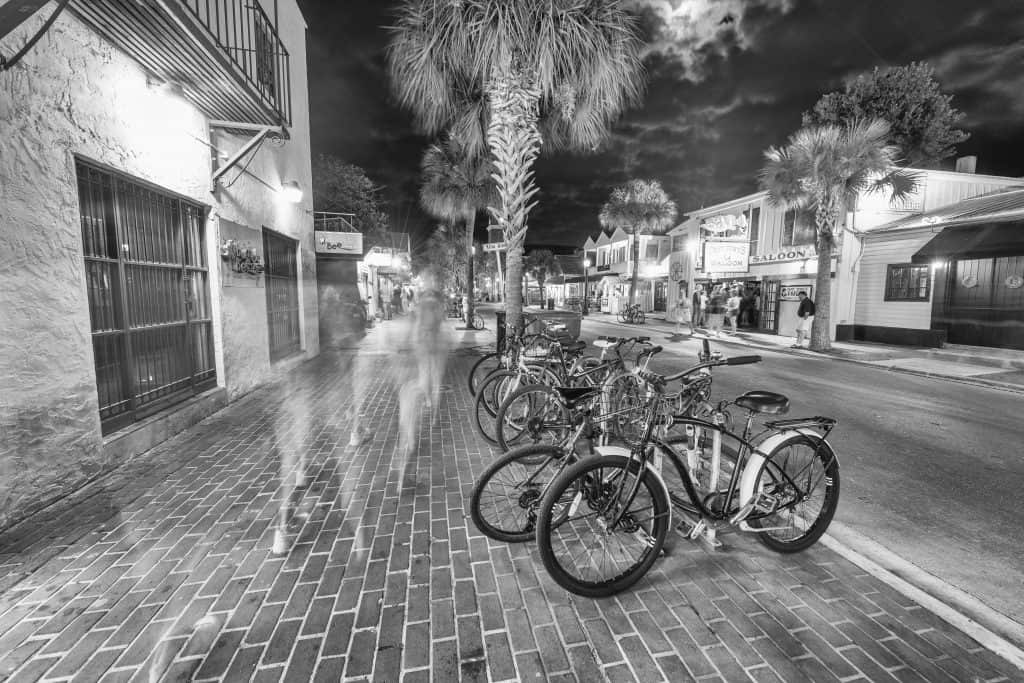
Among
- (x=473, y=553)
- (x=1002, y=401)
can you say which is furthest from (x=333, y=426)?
(x=1002, y=401)

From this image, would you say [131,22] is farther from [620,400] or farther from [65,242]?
[620,400]

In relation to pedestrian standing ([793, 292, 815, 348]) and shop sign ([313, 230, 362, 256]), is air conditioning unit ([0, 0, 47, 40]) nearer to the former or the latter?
shop sign ([313, 230, 362, 256])

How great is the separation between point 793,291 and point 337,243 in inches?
692

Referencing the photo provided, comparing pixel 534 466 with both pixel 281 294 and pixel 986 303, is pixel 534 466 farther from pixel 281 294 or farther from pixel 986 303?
pixel 986 303

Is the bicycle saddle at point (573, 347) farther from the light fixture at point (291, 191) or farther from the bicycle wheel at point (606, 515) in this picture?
the light fixture at point (291, 191)

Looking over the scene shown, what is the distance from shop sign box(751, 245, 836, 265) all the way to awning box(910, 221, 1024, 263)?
8.87ft

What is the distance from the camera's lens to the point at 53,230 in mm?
3574

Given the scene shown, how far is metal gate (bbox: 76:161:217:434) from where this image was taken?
4.27 metres

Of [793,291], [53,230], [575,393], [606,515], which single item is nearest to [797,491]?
[606,515]

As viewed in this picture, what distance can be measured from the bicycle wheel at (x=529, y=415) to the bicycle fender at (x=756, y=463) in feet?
4.12

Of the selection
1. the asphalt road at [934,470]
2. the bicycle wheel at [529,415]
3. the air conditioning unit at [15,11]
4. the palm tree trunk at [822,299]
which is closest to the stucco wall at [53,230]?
the air conditioning unit at [15,11]

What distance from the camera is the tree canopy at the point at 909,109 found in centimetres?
2220

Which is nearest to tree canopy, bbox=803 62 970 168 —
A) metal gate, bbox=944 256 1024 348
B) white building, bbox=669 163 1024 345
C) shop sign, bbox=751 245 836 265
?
white building, bbox=669 163 1024 345

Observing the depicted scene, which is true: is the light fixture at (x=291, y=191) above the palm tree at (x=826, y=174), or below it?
below
